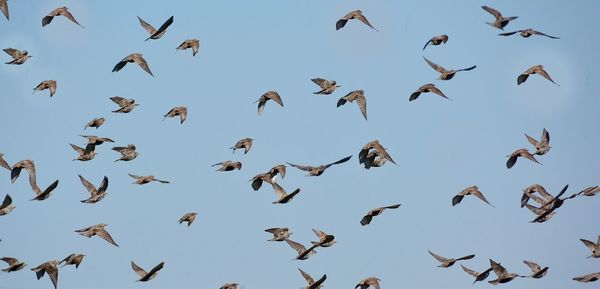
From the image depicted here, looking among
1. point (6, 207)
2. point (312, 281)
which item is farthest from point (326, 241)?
point (6, 207)

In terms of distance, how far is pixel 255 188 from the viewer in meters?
55.8

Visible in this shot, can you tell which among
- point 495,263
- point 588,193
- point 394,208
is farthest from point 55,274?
point 588,193

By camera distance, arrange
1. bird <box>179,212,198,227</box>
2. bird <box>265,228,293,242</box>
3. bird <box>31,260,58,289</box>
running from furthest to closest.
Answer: bird <box>179,212,198,227</box> < bird <box>265,228,293,242</box> < bird <box>31,260,58,289</box>

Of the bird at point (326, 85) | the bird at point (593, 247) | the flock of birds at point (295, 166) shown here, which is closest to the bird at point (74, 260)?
the flock of birds at point (295, 166)

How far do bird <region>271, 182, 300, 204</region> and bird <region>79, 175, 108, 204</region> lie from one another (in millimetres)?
6516

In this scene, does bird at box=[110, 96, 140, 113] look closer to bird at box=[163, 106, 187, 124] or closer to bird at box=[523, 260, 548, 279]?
bird at box=[163, 106, 187, 124]

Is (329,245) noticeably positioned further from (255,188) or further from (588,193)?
(588,193)

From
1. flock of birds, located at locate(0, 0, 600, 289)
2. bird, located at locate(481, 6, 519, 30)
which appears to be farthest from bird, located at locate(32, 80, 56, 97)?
bird, located at locate(481, 6, 519, 30)

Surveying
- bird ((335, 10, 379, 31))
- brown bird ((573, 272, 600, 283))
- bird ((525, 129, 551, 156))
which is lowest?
brown bird ((573, 272, 600, 283))

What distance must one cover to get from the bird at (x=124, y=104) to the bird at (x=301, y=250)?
829cm

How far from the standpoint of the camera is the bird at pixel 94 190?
184 ft

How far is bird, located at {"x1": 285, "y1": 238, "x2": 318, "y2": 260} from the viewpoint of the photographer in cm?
5639

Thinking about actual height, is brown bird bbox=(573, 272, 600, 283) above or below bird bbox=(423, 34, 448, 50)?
below

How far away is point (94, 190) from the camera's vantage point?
189 ft
